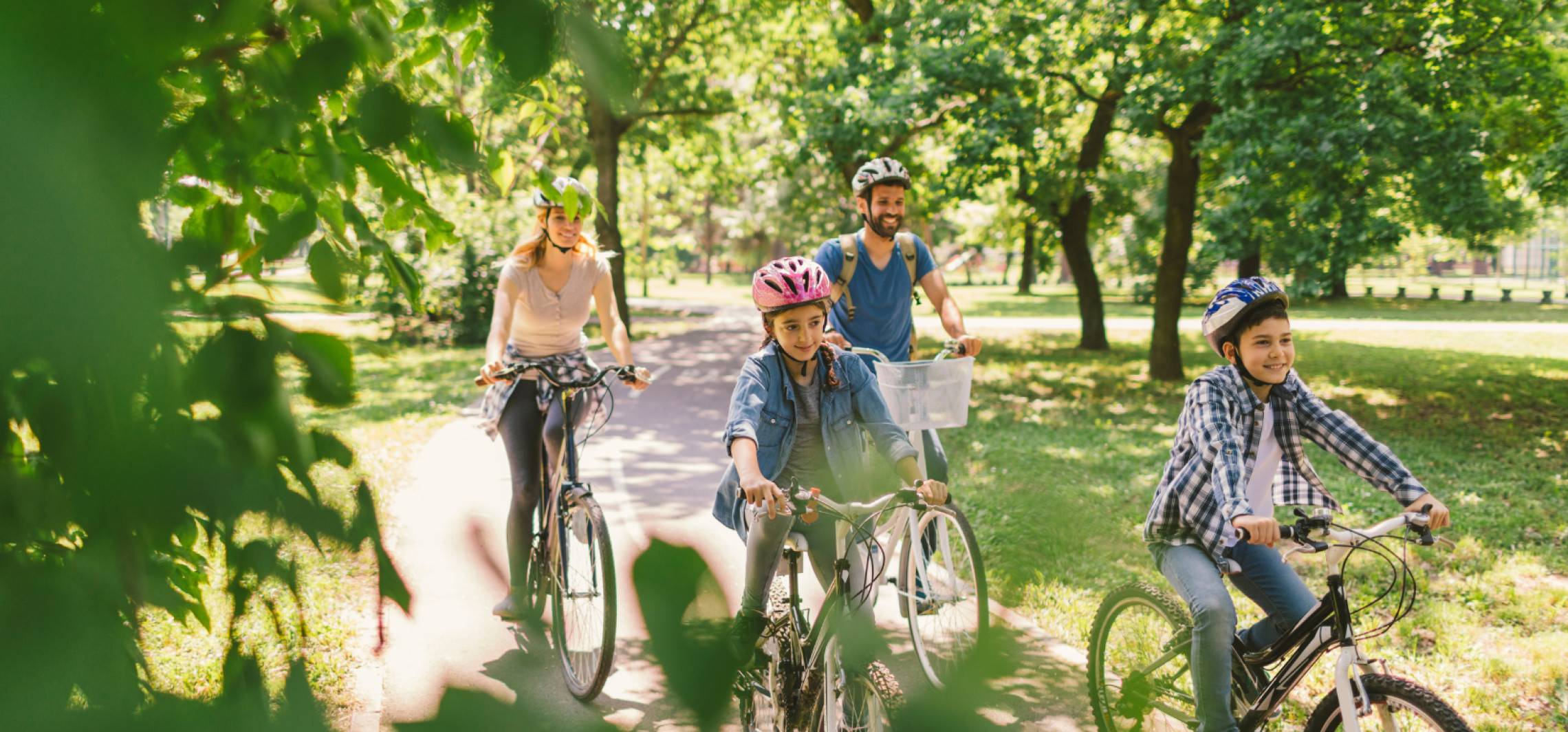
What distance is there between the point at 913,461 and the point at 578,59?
90.1 inches

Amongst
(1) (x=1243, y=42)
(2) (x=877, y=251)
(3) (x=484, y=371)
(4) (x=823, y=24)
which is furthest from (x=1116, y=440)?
→ (4) (x=823, y=24)

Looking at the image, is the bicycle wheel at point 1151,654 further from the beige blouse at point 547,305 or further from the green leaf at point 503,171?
the beige blouse at point 547,305

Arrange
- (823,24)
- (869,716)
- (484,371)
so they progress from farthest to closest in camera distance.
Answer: (823,24) → (484,371) → (869,716)

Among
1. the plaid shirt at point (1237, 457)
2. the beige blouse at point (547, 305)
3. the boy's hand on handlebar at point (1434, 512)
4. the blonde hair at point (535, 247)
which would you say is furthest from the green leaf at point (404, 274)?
the beige blouse at point (547, 305)

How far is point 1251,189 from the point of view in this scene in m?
10.2

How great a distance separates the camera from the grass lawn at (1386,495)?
2.81 ft

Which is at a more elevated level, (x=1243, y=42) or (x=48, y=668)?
(x=1243, y=42)

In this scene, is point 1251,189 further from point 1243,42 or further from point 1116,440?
point 1116,440

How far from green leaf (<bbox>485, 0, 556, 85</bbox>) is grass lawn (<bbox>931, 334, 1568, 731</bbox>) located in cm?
53

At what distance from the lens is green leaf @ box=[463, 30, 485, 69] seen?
0.91m

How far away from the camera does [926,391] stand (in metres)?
4.04

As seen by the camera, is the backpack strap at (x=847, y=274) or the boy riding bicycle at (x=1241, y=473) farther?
the backpack strap at (x=847, y=274)

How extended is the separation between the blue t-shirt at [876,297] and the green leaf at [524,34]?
3889 millimetres

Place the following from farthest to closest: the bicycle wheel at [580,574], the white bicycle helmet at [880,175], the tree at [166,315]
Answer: the white bicycle helmet at [880,175] < the bicycle wheel at [580,574] < the tree at [166,315]
